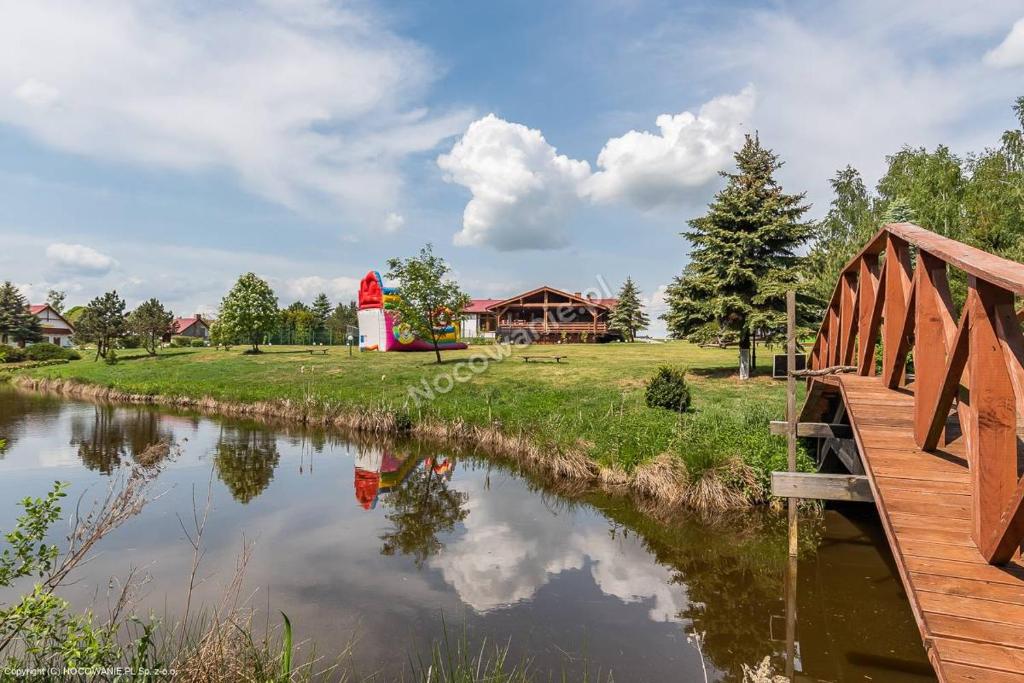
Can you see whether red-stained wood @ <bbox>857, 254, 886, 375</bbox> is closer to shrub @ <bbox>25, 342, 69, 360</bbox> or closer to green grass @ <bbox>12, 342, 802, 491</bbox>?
green grass @ <bbox>12, 342, 802, 491</bbox>

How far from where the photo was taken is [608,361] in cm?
2984

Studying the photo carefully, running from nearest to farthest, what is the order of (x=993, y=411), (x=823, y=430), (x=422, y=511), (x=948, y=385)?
(x=993, y=411)
(x=948, y=385)
(x=823, y=430)
(x=422, y=511)

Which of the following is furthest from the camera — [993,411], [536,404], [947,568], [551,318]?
[551,318]

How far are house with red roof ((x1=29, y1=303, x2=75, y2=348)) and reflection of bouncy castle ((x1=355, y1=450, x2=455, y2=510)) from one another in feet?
241

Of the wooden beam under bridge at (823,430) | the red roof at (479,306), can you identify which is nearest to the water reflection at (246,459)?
the wooden beam under bridge at (823,430)

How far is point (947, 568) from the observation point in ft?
9.29

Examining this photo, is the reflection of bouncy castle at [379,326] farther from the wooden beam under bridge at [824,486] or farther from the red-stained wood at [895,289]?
the red-stained wood at [895,289]

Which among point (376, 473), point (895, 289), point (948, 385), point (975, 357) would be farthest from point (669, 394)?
point (975, 357)

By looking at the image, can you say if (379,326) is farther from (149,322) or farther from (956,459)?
(956,459)

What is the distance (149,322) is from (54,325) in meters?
43.1

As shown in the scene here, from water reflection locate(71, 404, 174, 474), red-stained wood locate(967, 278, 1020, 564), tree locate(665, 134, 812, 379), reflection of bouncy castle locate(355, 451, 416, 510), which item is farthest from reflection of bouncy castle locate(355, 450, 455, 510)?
tree locate(665, 134, 812, 379)

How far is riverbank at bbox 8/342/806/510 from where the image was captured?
10.3 metres

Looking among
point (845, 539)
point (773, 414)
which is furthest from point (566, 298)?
point (845, 539)

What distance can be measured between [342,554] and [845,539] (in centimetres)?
783
